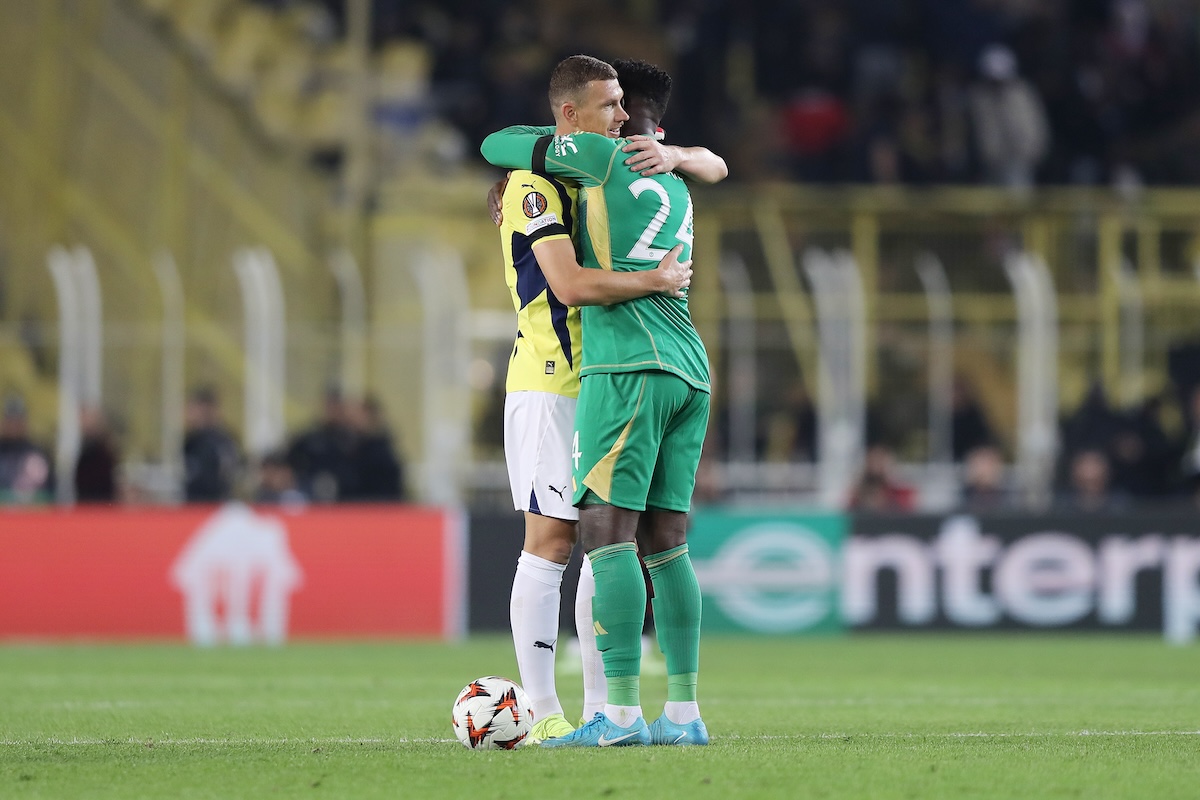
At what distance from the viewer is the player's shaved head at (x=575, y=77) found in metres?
6.12

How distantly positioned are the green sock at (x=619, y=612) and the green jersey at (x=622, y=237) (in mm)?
567

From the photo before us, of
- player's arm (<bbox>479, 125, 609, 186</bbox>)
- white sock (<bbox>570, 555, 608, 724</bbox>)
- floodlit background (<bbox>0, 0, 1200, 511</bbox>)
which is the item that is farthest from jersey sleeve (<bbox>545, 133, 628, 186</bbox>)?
floodlit background (<bbox>0, 0, 1200, 511</bbox>)

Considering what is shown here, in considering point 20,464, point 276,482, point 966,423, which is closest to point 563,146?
point 276,482

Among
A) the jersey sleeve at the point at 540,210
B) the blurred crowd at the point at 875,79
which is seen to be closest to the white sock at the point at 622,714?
the jersey sleeve at the point at 540,210

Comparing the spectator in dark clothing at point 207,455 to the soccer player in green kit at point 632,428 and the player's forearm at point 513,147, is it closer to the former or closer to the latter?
the player's forearm at point 513,147

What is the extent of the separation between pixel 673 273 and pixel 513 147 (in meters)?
0.64

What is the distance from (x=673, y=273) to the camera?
240 inches

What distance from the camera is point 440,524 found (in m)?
14.3

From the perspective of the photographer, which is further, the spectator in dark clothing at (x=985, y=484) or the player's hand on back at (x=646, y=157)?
the spectator in dark clothing at (x=985, y=484)

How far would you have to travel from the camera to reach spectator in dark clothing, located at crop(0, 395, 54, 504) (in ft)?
46.9

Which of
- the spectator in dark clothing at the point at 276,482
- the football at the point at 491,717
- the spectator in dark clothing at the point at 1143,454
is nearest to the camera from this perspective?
the football at the point at 491,717

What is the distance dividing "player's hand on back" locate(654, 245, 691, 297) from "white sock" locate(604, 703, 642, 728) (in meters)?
1.25

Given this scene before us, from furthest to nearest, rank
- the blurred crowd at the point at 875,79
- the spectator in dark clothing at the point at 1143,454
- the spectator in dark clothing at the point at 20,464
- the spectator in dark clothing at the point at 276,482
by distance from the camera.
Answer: the blurred crowd at the point at 875,79 → the spectator in dark clothing at the point at 1143,454 → the spectator in dark clothing at the point at 20,464 → the spectator in dark clothing at the point at 276,482

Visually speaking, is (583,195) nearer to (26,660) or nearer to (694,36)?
(26,660)
